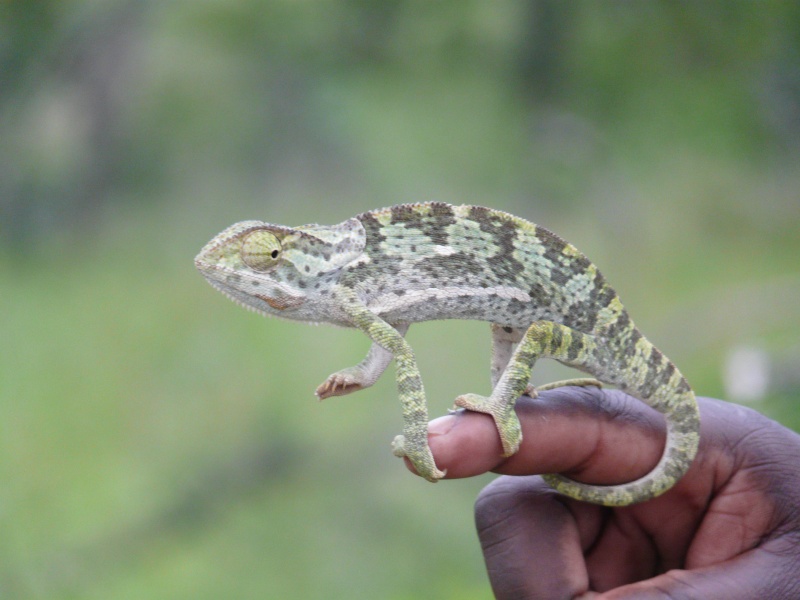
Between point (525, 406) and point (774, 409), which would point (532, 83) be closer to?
point (774, 409)

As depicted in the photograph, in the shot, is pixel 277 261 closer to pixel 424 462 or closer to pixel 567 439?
pixel 424 462

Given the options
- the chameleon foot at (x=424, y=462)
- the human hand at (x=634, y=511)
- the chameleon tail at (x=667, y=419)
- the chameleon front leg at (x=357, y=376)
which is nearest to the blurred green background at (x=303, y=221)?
the human hand at (x=634, y=511)

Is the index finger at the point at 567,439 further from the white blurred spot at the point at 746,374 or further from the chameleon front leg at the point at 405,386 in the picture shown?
the white blurred spot at the point at 746,374

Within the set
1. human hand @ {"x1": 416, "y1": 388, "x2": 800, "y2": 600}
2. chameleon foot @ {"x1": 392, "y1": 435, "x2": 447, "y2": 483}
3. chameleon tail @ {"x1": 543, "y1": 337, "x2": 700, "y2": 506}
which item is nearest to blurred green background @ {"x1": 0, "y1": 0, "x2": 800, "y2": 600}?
human hand @ {"x1": 416, "y1": 388, "x2": 800, "y2": 600}

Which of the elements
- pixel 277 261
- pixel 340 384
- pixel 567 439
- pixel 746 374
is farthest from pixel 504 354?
pixel 746 374

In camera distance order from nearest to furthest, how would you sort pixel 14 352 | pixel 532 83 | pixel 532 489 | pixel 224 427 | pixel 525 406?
pixel 525 406, pixel 532 489, pixel 14 352, pixel 224 427, pixel 532 83

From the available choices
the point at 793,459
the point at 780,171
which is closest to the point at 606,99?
the point at 780,171
